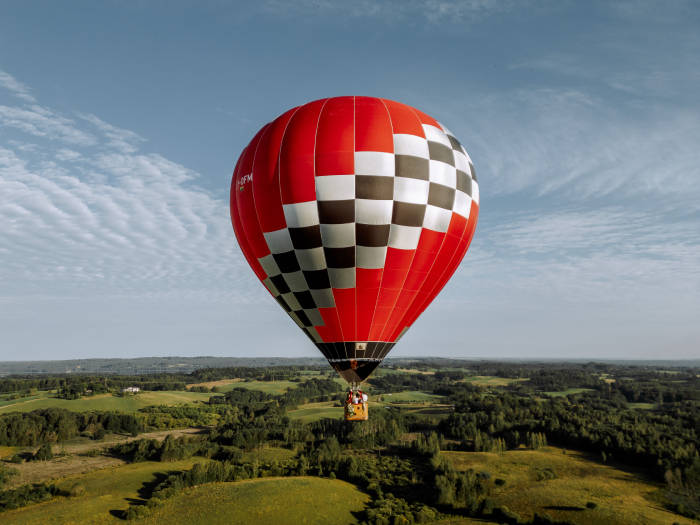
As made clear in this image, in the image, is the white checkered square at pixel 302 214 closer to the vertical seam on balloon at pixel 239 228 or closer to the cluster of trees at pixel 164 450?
the vertical seam on balloon at pixel 239 228

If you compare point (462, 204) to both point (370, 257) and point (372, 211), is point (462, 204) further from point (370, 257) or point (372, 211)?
point (370, 257)

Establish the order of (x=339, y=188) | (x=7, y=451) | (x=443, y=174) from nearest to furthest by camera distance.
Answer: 1. (x=339, y=188)
2. (x=443, y=174)
3. (x=7, y=451)

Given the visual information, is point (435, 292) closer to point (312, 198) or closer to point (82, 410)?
point (312, 198)

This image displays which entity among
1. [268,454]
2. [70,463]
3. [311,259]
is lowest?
[70,463]

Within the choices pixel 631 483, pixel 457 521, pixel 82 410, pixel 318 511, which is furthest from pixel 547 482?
pixel 82 410

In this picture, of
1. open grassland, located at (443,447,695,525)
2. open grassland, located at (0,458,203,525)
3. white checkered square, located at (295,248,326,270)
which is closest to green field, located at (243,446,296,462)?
open grassland, located at (0,458,203,525)

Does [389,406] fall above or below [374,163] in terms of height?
below

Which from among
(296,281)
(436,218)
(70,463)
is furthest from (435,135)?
(70,463)
